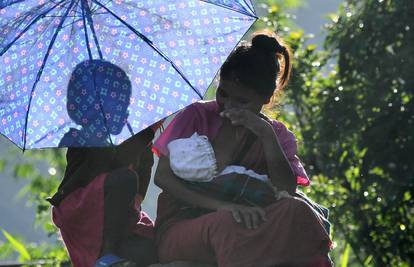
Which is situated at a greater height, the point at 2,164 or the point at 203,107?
the point at 203,107

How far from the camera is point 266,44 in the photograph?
4.36 metres

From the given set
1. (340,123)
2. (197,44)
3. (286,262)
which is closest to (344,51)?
(340,123)

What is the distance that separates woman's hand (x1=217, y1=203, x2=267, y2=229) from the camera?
3887 mm

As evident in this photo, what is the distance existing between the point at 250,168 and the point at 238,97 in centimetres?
29

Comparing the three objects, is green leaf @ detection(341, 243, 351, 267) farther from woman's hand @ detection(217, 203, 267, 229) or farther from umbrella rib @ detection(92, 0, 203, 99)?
woman's hand @ detection(217, 203, 267, 229)

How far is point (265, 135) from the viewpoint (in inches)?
162

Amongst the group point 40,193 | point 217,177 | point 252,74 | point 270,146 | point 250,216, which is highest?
point 252,74

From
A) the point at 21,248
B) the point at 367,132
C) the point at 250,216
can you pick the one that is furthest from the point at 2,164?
the point at 250,216

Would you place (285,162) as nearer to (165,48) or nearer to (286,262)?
(286,262)

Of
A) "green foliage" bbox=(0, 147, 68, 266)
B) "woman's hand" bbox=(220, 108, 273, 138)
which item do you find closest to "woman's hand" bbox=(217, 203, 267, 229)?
"woman's hand" bbox=(220, 108, 273, 138)

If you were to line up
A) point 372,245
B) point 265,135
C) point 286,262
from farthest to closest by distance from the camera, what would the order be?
1. point 372,245
2. point 265,135
3. point 286,262

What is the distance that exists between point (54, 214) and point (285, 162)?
99 centimetres

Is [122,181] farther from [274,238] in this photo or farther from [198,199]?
[274,238]

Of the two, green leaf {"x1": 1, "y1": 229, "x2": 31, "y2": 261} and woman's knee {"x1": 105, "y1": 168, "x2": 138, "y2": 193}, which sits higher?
woman's knee {"x1": 105, "y1": 168, "x2": 138, "y2": 193}
